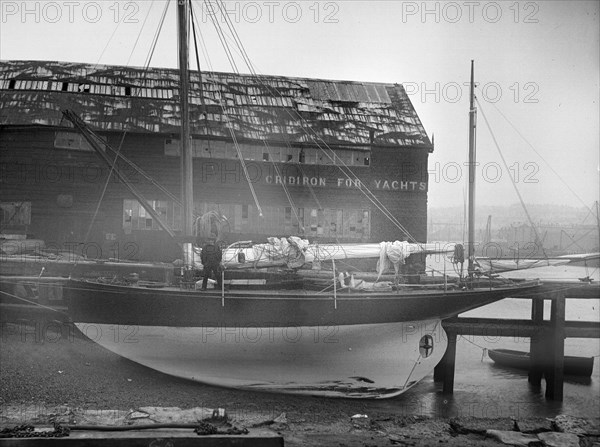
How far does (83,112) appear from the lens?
1800 centimetres

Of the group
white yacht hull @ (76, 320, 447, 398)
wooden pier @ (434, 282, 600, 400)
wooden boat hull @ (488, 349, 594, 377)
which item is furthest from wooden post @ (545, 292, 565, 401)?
white yacht hull @ (76, 320, 447, 398)

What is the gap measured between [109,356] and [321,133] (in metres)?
9.87

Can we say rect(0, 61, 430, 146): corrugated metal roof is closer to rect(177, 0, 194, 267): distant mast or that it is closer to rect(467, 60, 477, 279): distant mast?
rect(467, 60, 477, 279): distant mast

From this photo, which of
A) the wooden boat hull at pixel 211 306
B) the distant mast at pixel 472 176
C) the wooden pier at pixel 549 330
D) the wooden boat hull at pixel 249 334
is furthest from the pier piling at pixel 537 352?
the wooden boat hull at pixel 211 306

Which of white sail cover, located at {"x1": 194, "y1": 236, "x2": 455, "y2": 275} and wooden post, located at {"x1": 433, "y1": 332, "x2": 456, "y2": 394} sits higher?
white sail cover, located at {"x1": 194, "y1": 236, "x2": 455, "y2": 275}

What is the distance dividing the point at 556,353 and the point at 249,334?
7342 mm

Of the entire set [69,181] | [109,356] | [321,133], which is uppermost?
[321,133]

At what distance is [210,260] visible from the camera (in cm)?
1297

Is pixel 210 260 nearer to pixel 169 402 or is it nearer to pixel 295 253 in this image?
pixel 295 253

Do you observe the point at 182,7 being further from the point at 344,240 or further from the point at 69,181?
the point at 344,240

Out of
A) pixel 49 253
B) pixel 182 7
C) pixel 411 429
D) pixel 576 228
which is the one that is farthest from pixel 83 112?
pixel 576 228

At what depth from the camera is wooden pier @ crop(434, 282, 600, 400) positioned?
1431 centimetres

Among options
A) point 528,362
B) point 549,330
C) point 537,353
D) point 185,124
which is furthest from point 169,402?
point 528,362

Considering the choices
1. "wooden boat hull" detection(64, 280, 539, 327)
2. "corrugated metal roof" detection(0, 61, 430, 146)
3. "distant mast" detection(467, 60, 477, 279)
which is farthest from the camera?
"corrugated metal roof" detection(0, 61, 430, 146)
